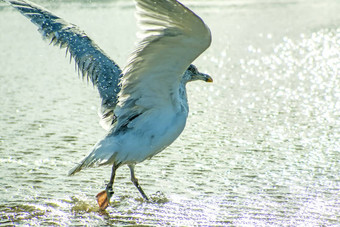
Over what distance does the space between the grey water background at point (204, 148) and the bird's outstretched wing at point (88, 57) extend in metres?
0.99

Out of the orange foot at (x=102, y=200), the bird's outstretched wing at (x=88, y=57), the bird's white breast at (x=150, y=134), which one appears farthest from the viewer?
the bird's outstretched wing at (x=88, y=57)

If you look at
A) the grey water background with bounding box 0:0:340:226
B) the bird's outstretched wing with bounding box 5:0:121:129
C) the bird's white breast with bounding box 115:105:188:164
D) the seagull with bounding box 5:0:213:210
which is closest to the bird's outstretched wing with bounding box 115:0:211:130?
the seagull with bounding box 5:0:213:210

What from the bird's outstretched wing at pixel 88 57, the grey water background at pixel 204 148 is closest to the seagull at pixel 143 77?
the bird's outstretched wing at pixel 88 57

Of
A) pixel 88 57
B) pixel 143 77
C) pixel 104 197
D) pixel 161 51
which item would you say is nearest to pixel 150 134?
pixel 143 77

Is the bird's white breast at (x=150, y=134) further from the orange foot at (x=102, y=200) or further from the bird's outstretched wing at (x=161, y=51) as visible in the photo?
the orange foot at (x=102, y=200)

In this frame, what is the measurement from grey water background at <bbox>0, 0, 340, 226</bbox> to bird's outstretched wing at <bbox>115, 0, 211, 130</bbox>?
1.12 m

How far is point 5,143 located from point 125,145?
2.67m

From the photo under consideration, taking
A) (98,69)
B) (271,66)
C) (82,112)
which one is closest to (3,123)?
(82,112)

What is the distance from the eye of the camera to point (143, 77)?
225 inches

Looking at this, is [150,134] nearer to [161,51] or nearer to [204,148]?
[161,51]

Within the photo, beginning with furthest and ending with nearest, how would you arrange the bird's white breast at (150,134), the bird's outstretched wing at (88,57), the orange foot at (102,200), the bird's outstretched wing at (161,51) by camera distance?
the bird's outstretched wing at (88,57), the orange foot at (102,200), the bird's white breast at (150,134), the bird's outstretched wing at (161,51)

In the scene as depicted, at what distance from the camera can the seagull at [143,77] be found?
5.18 m

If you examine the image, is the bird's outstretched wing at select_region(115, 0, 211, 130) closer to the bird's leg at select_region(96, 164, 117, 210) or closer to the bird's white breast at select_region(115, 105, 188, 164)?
the bird's white breast at select_region(115, 105, 188, 164)

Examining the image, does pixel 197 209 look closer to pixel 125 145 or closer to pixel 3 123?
pixel 125 145
